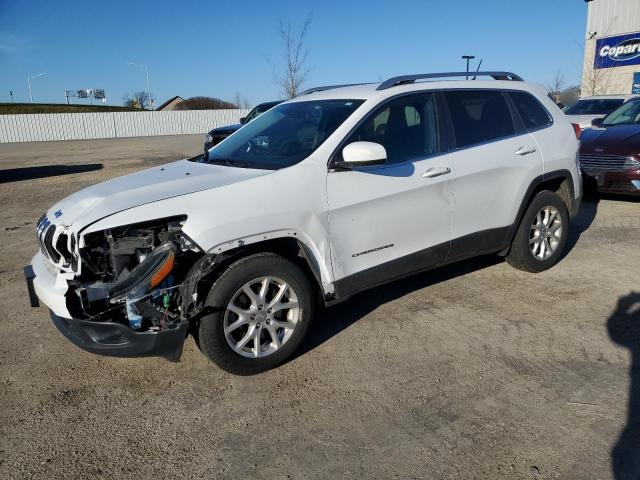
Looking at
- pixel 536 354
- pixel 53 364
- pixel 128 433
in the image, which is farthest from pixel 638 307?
pixel 53 364

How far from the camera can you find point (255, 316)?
345 cm

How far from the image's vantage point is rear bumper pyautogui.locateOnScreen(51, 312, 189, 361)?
3.05 m

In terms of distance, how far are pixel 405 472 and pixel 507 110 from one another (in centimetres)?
359

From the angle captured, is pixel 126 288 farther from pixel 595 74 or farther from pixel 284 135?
pixel 595 74

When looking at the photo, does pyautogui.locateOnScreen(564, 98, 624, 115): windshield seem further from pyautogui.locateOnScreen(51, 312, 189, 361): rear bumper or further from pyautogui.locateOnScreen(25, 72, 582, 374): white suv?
pyautogui.locateOnScreen(51, 312, 189, 361): rear bumper

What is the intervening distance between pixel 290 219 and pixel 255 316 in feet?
2.22

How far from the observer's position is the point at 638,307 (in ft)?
14.7

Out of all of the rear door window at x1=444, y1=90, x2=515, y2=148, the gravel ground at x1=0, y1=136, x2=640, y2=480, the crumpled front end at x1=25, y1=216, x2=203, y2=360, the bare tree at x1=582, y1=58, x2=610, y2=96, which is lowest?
the gravel ground at x1=0, y1=136, x2=640, y2=480

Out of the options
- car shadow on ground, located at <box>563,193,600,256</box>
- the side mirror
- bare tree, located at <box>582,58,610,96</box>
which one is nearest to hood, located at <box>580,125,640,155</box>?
car shadow on ground, located at <box>563,193,600,256</box>

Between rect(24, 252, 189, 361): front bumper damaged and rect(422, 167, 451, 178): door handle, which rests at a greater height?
rect(422, 167, 451, 178): door handle

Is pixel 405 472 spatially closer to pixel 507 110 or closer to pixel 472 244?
pixel 472 244

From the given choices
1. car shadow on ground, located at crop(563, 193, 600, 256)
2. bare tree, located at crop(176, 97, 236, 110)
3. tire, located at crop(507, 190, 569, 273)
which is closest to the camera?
tire, located at crop(507, 190, 569, 273)

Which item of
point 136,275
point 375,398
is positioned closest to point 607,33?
point 375,398

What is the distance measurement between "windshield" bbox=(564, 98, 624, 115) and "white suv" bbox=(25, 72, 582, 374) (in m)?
9.89
